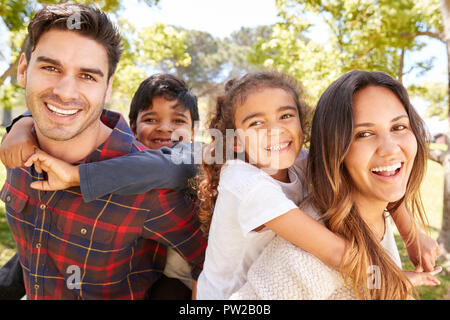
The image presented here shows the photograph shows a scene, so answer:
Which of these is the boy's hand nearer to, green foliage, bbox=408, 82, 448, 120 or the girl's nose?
the girl's nose

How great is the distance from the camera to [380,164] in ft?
4.94

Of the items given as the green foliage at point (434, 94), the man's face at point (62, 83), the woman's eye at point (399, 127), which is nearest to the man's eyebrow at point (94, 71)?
the man's face at point (62, 83)

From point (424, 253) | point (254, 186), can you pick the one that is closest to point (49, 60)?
point (254, 186)

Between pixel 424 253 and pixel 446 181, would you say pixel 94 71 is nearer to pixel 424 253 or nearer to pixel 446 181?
pixel 424 253

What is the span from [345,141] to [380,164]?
0.58 feet

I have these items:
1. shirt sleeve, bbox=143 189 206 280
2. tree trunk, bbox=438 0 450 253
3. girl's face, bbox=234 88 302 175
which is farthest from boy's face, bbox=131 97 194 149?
tree trunk, bbox=438 0 450 253

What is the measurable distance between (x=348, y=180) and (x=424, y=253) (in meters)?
0.64

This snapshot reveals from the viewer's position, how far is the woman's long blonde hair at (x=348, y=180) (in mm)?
1402

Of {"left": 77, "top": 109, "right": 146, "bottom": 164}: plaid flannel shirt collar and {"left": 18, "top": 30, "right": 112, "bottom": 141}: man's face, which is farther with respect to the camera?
{"left": 77, "top": 109, "right": 146, "bottom": 164}: plaid flannel shirt collar

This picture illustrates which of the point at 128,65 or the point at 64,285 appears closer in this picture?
the point at 64,285

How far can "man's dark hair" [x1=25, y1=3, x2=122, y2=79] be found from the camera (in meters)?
1.80

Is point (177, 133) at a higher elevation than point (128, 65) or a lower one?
lower

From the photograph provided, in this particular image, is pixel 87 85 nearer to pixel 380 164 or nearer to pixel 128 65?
pixel 380 164
